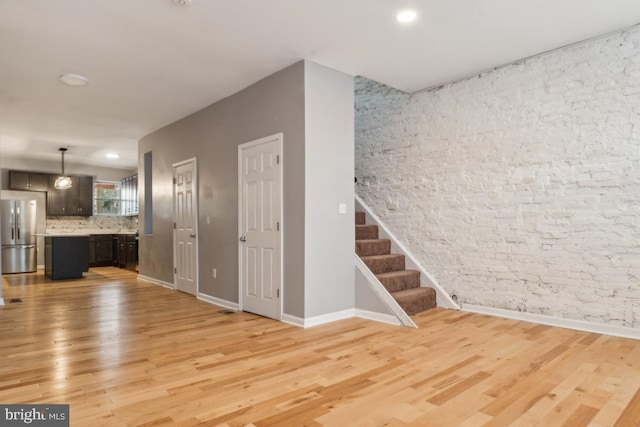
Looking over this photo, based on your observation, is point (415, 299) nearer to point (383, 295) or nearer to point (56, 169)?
point (383, 295)

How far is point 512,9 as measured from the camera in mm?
3230

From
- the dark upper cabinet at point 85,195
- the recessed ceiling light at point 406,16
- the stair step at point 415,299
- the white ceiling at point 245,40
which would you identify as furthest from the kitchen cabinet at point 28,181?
Result: the recessed ceiling light at point 406,16

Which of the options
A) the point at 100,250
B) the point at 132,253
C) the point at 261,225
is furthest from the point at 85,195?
the point at 261,225

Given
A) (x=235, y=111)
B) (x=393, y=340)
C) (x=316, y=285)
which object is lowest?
(x=393, y=340)

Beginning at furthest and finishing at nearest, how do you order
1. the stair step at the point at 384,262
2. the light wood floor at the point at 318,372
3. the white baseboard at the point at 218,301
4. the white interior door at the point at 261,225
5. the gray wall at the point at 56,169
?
the gray wall at the point at 56,169 → the white baseboard at the point at 218,301 → the stair step at the point at 384,262 → the white interior door at the point at 261,225 → the light wood floor at the point at 318,372

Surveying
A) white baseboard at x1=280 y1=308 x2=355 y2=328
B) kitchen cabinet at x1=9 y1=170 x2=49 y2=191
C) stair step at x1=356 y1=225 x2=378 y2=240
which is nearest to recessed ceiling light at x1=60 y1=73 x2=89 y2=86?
white baseboard at x1=280 y1=308 x2=355 y2=328

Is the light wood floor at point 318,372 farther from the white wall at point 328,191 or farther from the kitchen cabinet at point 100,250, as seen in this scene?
the kitchen cabinet at point 100,250

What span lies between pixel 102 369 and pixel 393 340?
235 centimetres

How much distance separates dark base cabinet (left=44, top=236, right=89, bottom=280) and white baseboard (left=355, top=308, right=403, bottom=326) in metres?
6.44

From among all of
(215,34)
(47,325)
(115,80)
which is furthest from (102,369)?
(115,80)

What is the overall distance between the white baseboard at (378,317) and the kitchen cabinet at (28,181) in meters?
9.17

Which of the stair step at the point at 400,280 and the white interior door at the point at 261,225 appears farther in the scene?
the stair step at the point at 400,280

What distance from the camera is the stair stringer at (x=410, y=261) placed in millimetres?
4883

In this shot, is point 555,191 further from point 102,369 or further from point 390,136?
point 102,369
